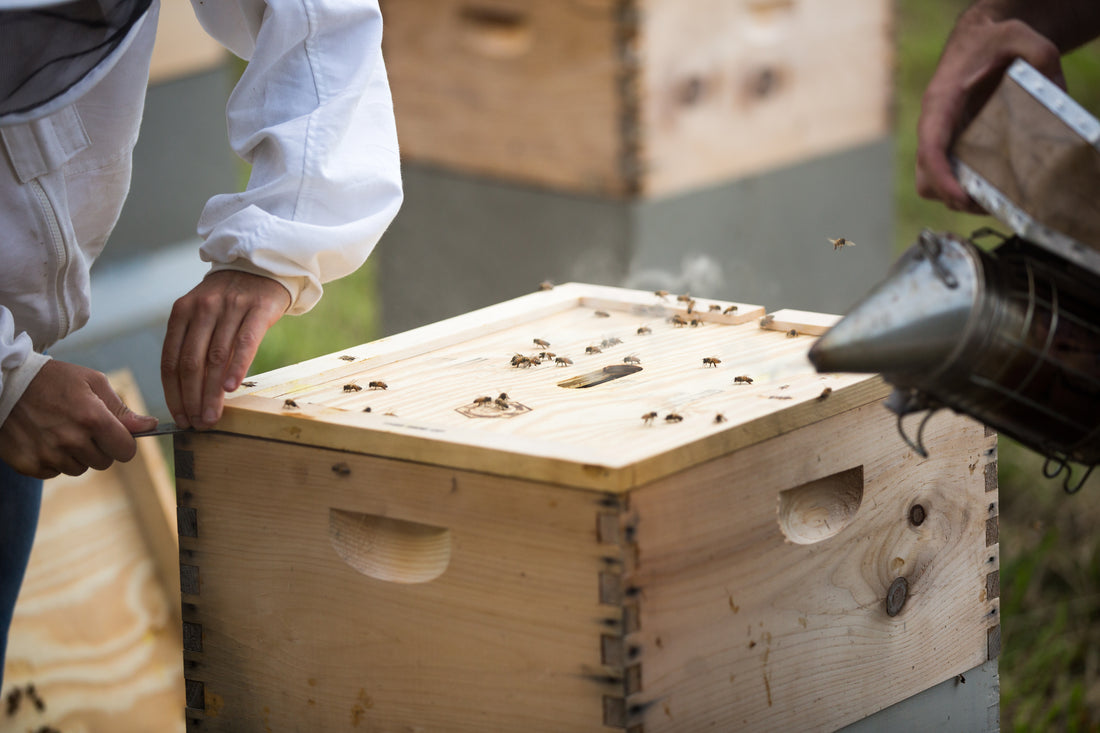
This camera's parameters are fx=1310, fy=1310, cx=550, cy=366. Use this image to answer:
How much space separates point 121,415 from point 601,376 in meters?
0.58

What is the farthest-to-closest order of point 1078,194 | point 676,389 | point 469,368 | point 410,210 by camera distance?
point 410,210 → point 469,368 → point 676,389 → point 1078,194

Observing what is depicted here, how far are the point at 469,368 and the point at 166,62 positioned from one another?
2.59 metres

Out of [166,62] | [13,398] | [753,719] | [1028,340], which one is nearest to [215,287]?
[13,398]

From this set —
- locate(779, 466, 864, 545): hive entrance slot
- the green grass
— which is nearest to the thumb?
locate(779, 466, 864, 545): hive entrance slot

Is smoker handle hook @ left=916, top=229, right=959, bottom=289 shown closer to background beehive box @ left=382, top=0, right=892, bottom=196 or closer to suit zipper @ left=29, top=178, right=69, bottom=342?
suit zipper @ left=29, top=178, right=69, bottom=342

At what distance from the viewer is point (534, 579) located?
4.45 feet

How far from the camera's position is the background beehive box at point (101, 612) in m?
2.31

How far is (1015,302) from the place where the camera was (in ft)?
3.95

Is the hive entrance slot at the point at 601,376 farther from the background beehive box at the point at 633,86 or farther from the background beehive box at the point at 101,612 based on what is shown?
the background beehive box at the point at 633,86

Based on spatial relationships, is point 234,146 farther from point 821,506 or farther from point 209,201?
point 821,506

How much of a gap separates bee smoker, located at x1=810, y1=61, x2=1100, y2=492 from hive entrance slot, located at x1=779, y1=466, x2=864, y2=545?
0.30 metres

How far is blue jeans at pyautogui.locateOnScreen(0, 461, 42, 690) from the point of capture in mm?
1890

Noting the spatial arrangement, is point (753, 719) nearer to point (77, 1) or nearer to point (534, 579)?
point (534, 579)

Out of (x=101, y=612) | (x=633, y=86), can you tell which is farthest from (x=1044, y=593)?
(x=101, y=612)
